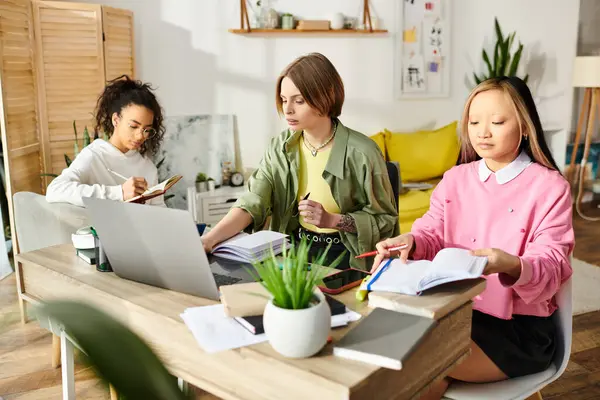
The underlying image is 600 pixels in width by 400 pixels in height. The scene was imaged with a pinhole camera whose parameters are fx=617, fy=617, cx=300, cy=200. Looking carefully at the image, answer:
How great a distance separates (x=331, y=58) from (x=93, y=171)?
2668mm

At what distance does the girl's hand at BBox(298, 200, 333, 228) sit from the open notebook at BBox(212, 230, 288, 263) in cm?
18

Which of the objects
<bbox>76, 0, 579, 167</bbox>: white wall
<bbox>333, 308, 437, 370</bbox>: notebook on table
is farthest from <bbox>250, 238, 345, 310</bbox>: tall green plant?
<bbox>76, 0, 579, 167</bbox>: white wall

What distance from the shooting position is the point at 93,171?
2.61 metres

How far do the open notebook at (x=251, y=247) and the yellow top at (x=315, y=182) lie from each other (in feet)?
1.49

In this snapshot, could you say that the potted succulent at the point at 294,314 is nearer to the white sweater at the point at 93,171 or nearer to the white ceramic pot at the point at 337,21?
the white sweater at the point at 93,171

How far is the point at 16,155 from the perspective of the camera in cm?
341

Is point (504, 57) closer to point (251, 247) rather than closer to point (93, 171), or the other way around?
point (93, 171)

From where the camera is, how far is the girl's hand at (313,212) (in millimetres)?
1842

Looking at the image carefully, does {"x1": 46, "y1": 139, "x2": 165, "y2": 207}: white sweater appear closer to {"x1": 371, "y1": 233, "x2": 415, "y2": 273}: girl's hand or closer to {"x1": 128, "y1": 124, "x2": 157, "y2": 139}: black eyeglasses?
{"x1": 128, "y1": 124, "x2": 157, "y2": 139}: black eyeglasses

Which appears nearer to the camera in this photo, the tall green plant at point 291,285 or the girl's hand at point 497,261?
the tall green plant at point 291,285

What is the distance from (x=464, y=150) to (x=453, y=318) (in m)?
0.62

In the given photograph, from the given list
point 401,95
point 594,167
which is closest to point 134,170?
point 401,95

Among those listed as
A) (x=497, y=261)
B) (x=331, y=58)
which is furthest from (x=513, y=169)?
(x=331, y=58)

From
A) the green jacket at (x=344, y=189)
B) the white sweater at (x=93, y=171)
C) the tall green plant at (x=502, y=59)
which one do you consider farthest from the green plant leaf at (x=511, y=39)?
the white sweater at (x=93, y=171)
